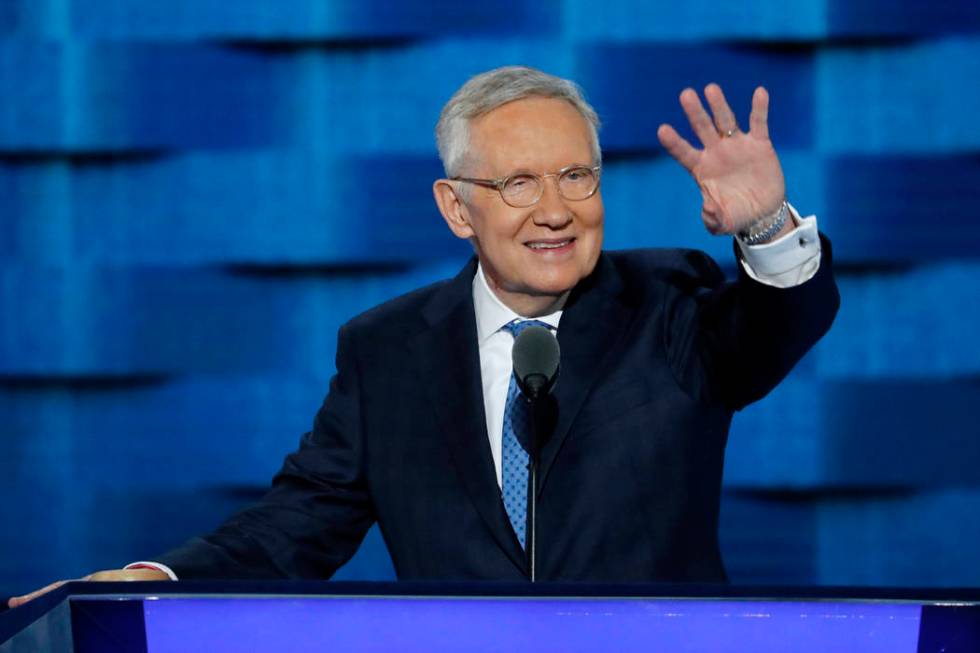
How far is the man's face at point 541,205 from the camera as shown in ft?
5.90

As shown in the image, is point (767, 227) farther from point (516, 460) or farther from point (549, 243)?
point (516, 460)

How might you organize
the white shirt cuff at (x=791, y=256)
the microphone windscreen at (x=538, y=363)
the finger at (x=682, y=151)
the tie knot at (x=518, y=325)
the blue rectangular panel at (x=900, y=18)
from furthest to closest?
the blue rectangular panel at (x=900, y=18) < the tie knot at (x=518, y=325) < the finger at (x=682, y=151) < the white shirt cuff at (x=791, y=256) < the microphone windscreen at (x=538, y=363)

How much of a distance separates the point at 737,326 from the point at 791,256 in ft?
0.48

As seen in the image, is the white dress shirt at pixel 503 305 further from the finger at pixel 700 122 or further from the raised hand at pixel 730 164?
the finger at pixel 700 122

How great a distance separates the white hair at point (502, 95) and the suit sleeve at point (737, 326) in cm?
25

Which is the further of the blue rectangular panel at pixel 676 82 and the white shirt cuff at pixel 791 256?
the blue rectangular panel at pixel 676 82

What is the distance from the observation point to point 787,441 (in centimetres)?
289

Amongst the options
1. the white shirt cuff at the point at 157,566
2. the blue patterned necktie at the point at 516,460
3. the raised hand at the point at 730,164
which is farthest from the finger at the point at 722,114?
the white shirt cuff at the point at 157,566

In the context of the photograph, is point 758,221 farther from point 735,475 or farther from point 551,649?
point 735,475

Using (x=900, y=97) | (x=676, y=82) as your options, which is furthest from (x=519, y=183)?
(x=900, y=97)

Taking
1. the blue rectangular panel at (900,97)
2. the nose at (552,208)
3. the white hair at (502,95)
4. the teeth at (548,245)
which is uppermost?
the blue rectangular panel at (900,97)

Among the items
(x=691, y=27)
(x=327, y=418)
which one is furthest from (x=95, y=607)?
(x=691, y=27)

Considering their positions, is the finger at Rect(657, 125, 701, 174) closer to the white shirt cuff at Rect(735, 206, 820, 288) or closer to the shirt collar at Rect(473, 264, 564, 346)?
the white shirt cuff at Rect(735, 206, 820, 288)

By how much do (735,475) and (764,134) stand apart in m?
1.38
